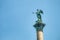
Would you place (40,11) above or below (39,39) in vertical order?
above

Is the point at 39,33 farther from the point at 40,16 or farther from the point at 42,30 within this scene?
the point at 40,16

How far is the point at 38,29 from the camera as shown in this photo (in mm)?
37062

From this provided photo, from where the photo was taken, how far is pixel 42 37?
36281 millimetres

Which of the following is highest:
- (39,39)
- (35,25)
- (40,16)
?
(40,16)

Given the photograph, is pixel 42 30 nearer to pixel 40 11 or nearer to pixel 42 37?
pixel 42 37

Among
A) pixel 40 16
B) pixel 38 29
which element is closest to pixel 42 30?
pixel 38 29

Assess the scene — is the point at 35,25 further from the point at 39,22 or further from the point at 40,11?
the point at 40,11

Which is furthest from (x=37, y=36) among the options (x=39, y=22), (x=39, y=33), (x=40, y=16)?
(x=40, y=16)

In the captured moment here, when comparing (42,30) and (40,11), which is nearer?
(42,30)

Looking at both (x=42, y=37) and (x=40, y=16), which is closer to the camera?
(x=42, y=37)

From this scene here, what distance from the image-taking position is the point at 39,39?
3603cm

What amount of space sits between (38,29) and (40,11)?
5.20m

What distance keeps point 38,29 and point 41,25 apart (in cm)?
121

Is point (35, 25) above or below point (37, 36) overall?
above
